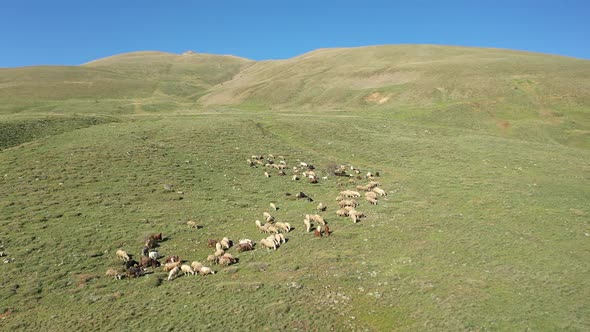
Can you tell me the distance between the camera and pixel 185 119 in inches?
2023

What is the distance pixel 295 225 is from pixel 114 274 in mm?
9996

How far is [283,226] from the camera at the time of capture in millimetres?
22375

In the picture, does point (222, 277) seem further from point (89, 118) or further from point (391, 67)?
point (391, 67)

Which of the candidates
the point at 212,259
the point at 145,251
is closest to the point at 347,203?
the point at 212,259

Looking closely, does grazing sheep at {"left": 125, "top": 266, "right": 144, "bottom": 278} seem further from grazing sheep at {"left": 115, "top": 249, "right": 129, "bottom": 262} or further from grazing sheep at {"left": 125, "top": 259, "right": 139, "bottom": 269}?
grazing sheep at {"left": 115, "top": 249, "right": 129, "bottom": 262}

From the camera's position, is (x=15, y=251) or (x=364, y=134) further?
(x=364, y=134)

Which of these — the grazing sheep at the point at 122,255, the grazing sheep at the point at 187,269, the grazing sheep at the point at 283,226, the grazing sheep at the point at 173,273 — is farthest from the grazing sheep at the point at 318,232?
the grazing sheep at the point at 122,255

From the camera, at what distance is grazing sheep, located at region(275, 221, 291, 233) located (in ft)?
73.0

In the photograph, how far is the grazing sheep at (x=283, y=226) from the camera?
2225 cm

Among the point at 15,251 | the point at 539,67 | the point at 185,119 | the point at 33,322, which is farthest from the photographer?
the point at 539,67

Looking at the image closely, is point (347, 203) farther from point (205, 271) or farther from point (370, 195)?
point (205, 271)

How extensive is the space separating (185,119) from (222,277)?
123 feet

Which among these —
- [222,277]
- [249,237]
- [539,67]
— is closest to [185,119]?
[249,237]

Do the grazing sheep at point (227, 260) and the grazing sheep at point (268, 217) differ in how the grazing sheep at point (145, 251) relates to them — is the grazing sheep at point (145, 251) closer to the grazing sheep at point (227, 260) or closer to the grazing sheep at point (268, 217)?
the grazing sheep at point (227, 260)
